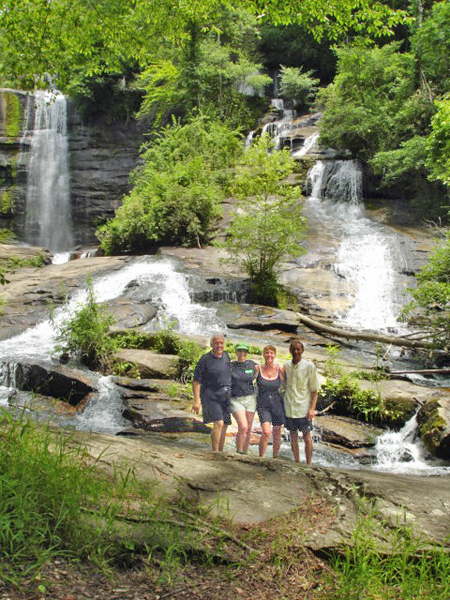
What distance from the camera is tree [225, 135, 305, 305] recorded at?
14.9 meters

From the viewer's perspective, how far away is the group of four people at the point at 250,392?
219 inches

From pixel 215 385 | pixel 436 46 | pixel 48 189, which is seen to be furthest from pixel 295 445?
pixel 48 189

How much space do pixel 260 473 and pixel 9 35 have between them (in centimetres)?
733

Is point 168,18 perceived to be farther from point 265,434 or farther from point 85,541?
point 85,541

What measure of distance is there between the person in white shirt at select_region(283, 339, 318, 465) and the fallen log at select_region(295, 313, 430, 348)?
624 centimetres

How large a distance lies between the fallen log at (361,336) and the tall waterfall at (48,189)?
58.4 ft

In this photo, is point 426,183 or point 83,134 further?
point 83,134

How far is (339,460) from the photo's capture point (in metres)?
7.31

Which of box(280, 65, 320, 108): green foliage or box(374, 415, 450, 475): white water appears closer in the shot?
box(374, 415, 450, 475): white water

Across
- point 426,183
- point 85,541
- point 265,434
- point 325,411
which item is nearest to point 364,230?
point 426,183

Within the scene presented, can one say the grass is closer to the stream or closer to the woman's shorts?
the woman's shorts

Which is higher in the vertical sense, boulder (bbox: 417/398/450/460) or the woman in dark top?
the woman in dark top

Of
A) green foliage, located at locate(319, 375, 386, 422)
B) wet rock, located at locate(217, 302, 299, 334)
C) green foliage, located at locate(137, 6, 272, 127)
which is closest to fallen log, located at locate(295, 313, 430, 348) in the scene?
wet rock, located at locate(217, 302, 299, 334)

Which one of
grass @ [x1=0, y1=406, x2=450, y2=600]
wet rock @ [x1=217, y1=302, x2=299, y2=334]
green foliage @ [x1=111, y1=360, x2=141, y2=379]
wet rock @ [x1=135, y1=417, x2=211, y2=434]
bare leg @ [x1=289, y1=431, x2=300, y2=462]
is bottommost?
wet rock @ [x1=135, y1=417, x2=211, y2=434]
